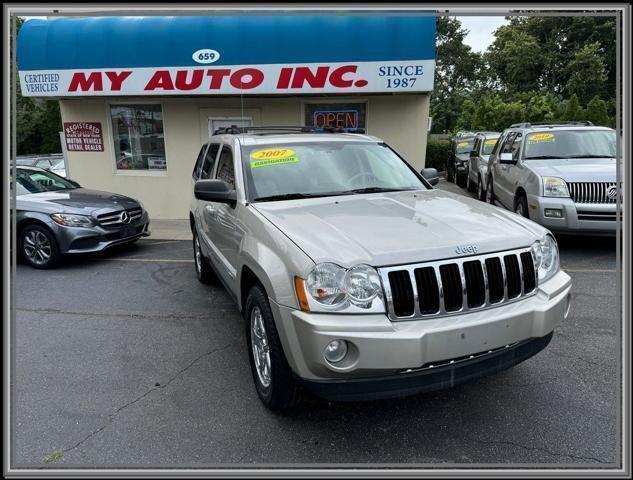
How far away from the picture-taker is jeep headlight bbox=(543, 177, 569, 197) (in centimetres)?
676

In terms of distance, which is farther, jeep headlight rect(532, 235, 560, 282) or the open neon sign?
the open neon sign

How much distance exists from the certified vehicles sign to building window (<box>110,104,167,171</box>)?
1264 millimetres

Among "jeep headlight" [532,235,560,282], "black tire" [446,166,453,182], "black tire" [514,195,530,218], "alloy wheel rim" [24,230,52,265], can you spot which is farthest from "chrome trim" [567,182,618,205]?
"black tire" [446,166,453,182]

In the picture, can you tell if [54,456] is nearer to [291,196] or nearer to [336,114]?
[291,196]

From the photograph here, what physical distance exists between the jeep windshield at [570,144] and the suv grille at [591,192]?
128 cm

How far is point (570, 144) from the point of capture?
26.1 feet

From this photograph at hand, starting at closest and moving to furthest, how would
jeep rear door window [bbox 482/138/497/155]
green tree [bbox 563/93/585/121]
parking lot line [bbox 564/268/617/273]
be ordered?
parking lot line [bbox 564/268/617/273] < jeep rear door window [bbox 482/138/497/155] < green tree [bbox 563/93/585/121]

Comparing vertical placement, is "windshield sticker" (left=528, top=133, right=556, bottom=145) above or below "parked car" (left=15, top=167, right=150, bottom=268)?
above

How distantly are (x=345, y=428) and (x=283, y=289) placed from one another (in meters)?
1.02

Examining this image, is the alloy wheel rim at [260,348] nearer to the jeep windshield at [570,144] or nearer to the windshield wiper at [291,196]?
the windshield wiper at [291,196]

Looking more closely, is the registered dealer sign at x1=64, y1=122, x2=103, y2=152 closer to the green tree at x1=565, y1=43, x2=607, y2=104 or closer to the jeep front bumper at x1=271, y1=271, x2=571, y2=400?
the jeep front bumper at x1=271, y1=271, x2=571, y2=400

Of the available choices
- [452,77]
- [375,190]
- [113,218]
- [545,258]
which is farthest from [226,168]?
[452,77]

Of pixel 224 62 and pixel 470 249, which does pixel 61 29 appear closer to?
pixel 224 62

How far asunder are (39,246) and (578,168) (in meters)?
8.17
